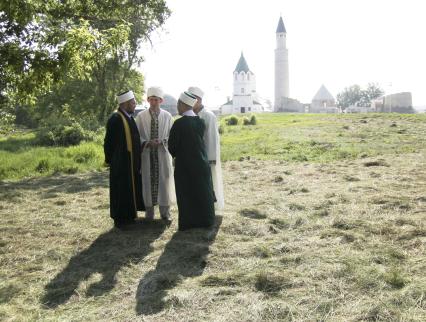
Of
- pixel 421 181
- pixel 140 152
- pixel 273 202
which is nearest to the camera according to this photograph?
pixel 140 152

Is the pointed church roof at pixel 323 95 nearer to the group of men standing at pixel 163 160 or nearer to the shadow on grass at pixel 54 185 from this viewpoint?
the shadow on grass at pixel 54 185

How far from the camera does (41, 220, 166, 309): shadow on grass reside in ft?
14.1

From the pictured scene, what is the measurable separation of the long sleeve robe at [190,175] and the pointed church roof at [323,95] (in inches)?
3685

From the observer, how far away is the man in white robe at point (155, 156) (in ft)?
21.6

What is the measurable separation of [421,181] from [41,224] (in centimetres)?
672

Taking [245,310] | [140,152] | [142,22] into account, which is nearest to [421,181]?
[140,152]

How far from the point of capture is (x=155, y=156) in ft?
22.0

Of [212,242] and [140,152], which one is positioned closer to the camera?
[212,242]

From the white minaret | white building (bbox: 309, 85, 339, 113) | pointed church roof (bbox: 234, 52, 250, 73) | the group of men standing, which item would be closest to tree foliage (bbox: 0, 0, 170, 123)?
the group of men standing

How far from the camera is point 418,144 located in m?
14.9

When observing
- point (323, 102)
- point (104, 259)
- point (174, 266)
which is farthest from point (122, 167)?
point (323, 102)

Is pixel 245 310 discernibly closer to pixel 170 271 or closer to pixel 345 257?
pixel 170 271

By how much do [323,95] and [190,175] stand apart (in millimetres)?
95494

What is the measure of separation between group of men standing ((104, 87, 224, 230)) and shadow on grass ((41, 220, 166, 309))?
32 cm
